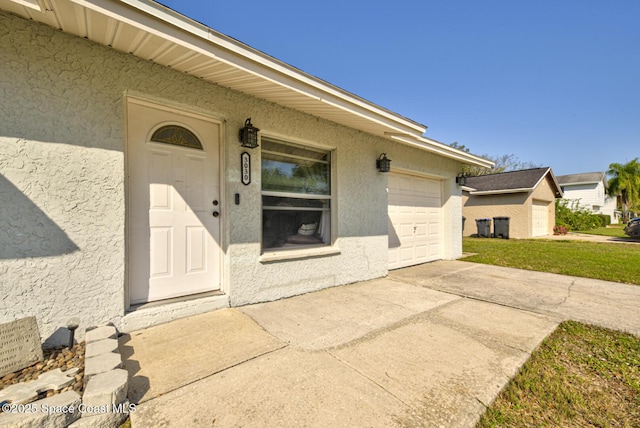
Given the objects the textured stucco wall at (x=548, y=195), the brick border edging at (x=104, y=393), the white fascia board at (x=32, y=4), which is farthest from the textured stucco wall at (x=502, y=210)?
the white fascia board at (x=32, y=4)

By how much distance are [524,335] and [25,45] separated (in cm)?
563

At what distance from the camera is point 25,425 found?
1368 mm

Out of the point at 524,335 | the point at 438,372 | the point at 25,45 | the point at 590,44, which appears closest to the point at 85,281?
the point at 25,45

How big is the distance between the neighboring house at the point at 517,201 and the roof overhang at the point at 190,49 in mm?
14838

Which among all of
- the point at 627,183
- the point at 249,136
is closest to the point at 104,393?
the point at 249,136

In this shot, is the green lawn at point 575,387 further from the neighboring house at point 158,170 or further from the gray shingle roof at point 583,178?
the gray shingle roof at point 583,178

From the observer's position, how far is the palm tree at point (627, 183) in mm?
31578

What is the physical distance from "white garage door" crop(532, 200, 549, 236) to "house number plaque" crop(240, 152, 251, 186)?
17.7m

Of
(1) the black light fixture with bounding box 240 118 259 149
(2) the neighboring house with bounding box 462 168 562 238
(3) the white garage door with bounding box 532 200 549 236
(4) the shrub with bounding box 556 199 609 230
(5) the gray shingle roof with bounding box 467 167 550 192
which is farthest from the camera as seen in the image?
(4) the shrub with bounding box 556 199 609 230

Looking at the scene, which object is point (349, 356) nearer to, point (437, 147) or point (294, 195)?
point (294, 195)

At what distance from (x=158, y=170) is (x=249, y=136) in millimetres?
1191

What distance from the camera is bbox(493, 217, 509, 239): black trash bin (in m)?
14.8

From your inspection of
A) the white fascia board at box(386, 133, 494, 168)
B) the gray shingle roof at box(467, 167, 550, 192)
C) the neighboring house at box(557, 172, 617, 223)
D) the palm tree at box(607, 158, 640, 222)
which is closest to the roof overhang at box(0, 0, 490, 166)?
the white fascia board at box(386, 133, 494, 168)

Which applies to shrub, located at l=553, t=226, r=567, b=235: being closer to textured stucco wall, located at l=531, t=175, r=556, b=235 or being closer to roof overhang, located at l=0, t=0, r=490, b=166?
textured stucco wall, located at l=531, t=175, r=556, b=235
